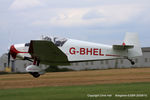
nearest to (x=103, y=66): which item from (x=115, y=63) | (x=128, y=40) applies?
(x=115, y=63)

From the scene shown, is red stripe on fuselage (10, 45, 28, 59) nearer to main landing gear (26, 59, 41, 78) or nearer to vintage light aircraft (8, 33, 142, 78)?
vintage light aircraft (8, 33, 142, 78)

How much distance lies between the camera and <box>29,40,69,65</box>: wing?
19.3m

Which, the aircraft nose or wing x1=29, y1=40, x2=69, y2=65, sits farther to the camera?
the aircraft nose

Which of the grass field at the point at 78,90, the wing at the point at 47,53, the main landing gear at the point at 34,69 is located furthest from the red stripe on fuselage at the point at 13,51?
the grass field at the point at 78,90

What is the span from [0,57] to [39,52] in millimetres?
41333

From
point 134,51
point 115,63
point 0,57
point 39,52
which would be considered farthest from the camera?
point 0,57

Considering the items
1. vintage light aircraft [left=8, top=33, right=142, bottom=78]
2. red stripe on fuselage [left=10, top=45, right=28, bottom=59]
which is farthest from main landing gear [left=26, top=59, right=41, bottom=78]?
red stripe on fuselage [left=10, top=45, right=28, bottom=59]

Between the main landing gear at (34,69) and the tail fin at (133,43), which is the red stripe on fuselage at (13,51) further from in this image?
the tail fin at (133,43)

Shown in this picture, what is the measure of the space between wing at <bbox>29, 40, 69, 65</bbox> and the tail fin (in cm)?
391

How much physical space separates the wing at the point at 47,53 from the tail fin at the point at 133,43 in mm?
3908

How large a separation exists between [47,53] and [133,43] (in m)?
5.38

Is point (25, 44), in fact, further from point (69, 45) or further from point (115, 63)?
point (115, 63)

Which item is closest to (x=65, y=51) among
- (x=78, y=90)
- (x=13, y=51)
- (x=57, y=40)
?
(x=57, y=40)

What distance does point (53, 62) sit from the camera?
21.4 metres
